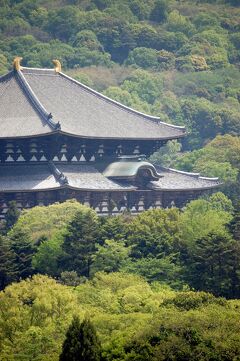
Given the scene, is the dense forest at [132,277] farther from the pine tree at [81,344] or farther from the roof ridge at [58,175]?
the roof ridge at [58,175]

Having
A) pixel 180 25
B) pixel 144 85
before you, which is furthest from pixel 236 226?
pixel 180 25

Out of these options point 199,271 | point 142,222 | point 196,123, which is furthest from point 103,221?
point 196,123

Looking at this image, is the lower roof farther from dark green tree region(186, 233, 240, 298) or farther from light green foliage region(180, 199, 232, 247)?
dark green tree region(186, 233, 240, 298)

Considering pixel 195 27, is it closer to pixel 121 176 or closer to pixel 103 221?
pixel 121 176

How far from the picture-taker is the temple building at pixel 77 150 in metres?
77.2

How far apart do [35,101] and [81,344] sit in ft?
109

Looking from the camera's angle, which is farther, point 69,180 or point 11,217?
point 69,180

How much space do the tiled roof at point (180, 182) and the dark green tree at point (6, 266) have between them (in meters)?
17.6

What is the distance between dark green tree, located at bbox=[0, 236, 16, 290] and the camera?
63.0 m

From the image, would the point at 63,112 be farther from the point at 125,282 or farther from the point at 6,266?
the point at 125,282

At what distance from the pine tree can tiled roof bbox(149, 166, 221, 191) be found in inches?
1203

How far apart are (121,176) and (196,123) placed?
131 ft

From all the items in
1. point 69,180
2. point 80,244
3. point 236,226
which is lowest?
point 69,180

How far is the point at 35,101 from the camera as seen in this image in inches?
3196
